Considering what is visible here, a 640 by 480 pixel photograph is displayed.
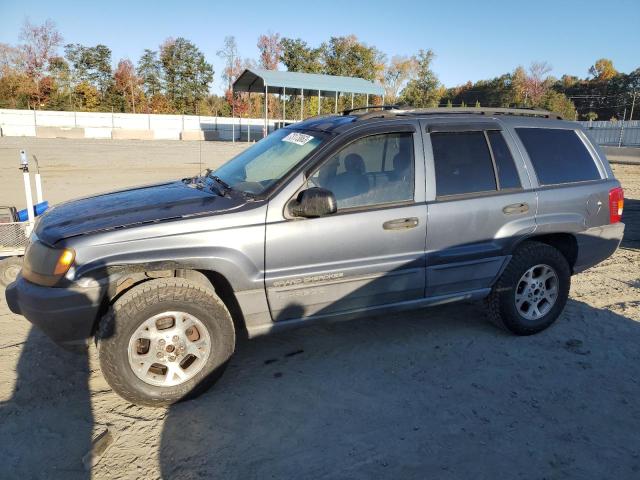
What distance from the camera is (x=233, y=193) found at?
3.58 metres

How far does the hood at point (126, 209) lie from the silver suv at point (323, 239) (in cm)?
2

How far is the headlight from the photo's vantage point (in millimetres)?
2924

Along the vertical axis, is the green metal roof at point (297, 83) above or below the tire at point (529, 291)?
above

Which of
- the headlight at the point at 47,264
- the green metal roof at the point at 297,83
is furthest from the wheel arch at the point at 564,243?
the green metal roof at the point at 297,83

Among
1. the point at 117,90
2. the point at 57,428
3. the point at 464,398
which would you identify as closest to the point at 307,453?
the point at 464,398

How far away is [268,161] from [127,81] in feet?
197

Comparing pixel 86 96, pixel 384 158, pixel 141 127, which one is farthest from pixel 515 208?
pixel 86 96

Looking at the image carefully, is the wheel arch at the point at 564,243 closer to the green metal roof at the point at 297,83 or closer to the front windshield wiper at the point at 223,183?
the front windshield wiper at the point at 223,183

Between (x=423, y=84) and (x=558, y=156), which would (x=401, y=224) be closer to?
(x=558, y=156)

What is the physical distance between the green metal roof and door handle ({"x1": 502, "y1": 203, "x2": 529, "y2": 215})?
25.7 metres

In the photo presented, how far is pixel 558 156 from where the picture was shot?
172 inches

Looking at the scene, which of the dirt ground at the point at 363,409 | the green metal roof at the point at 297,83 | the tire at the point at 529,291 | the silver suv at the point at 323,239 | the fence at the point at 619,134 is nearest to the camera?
the dirt ground at the point at 363,409

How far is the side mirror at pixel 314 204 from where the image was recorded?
10.6 ft

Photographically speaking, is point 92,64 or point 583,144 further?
point 92,64
